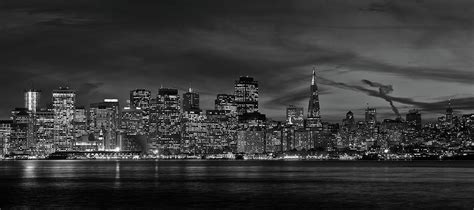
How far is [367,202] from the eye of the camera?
8212 centimetres

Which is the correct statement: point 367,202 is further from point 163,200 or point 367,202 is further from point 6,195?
point 6,195

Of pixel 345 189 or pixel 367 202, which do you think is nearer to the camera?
pixel 367 202

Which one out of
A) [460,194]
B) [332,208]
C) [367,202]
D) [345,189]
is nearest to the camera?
[332,208]

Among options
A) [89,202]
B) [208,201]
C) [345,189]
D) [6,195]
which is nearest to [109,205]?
[89,202]

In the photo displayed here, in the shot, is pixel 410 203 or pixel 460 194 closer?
pixel 410 203

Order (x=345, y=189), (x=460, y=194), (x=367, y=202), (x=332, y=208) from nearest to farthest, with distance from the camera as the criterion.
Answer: (x=332, y=208)
(x=367, y=202)
(x=460, y=194)
(x=345, y=189)

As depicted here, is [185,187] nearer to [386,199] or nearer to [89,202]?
[89,202]

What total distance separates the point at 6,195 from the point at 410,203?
1997 inches

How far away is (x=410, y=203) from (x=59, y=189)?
168ft

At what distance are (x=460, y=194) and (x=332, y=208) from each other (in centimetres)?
2389

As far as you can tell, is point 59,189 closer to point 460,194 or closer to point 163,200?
point 163,200

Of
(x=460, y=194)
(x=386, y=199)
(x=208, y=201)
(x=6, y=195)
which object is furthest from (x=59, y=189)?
(x=460, y=194)

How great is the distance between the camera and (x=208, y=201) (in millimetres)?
84750

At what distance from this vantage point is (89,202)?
84.5 metres
